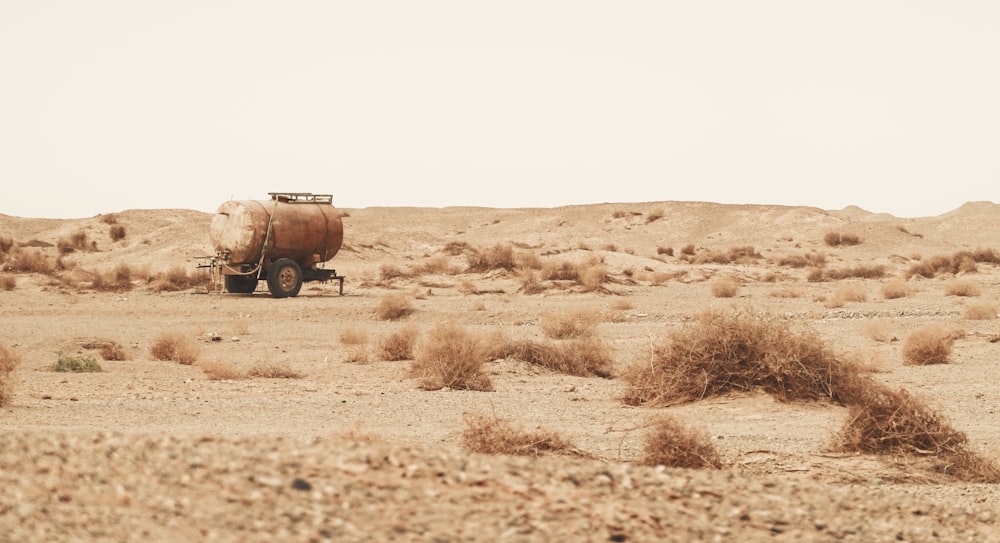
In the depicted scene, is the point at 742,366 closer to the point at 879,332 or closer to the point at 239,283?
the point at 879,332

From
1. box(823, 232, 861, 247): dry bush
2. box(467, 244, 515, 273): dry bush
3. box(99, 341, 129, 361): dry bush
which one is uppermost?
box(823, 232, 861, 247): dry bush

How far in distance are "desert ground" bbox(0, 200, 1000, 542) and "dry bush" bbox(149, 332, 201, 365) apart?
31cm

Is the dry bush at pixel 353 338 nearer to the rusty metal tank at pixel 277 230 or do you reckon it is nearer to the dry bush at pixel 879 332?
the rusty metal tank at pixel 277 230

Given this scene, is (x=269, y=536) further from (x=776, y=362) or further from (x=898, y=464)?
(x=776, y=362)

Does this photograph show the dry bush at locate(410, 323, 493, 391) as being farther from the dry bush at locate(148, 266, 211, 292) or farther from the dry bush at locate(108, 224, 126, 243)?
the dry bush at locate(108, 224, 126, 243)

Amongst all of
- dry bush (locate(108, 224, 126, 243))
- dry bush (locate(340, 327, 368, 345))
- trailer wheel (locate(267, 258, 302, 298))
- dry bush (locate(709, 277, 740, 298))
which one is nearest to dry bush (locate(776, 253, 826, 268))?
dry bush (locate(709, 277, 740, 298))

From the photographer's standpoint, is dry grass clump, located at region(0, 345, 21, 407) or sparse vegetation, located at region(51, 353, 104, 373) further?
sparse vegetation, located at region(51, 353, 104, 373)

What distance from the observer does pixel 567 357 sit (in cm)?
1800

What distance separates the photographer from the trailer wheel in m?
30.3

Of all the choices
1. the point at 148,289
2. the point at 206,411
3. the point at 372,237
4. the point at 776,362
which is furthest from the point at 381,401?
the point at 372,237

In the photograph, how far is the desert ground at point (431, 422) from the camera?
214 inches

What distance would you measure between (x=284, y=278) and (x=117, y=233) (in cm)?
3092

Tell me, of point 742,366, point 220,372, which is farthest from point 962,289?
point 220,372

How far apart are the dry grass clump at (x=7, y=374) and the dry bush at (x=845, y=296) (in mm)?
20459
